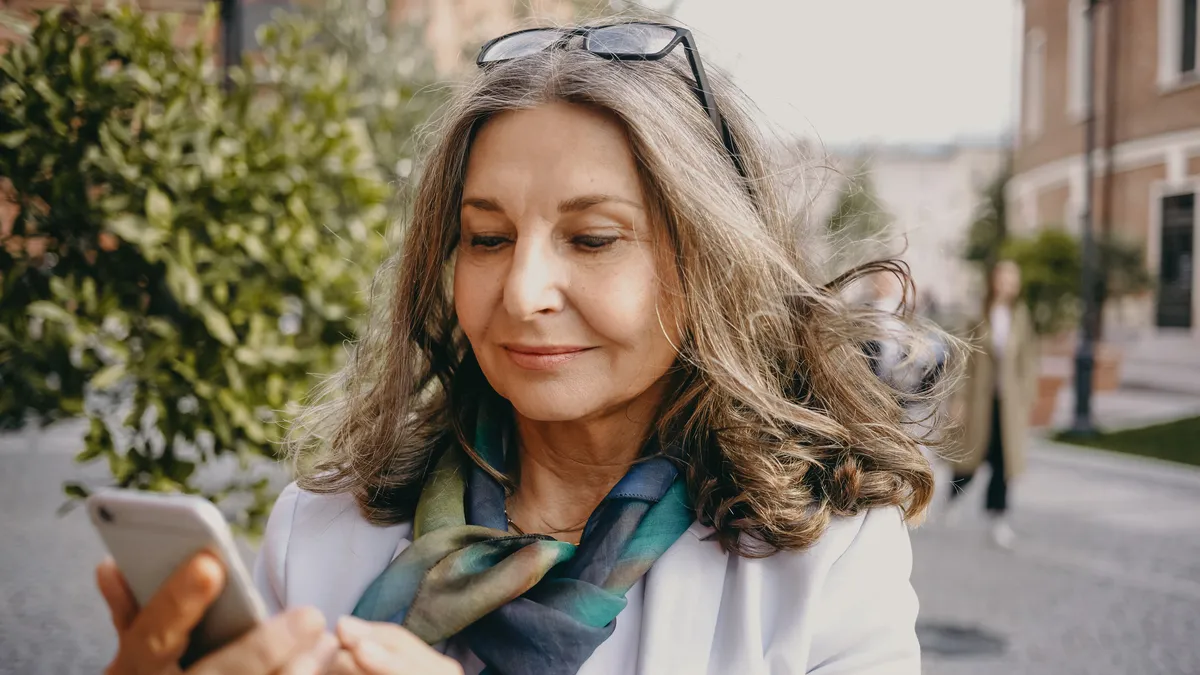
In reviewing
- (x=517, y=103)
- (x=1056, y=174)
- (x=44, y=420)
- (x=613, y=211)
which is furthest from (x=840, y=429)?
(x=1056, y=174)

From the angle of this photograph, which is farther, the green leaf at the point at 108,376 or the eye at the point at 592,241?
the green leaf at the point at 108,376

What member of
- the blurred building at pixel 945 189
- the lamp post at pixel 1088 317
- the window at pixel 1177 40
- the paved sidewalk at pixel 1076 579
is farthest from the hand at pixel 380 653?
the blurred building at pixel 945 189

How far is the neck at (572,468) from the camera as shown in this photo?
1.75 metres

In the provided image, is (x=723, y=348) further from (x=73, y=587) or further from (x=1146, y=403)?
(x=1146, y=403)

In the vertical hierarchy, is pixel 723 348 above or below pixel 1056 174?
below

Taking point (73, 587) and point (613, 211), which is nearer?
point (613, 211)

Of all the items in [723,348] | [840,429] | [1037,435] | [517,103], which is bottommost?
[1037,435]

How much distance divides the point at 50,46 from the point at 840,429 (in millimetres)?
2412

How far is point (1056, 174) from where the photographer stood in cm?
2005

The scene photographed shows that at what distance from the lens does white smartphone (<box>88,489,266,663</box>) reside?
39.6 inches

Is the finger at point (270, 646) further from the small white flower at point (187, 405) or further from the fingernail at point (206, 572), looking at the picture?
the small white flower at point (187, 405)

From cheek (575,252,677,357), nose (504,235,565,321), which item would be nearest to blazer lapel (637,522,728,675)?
cheek (575,252,677,357)

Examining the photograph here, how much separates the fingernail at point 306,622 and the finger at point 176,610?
0.26 feet

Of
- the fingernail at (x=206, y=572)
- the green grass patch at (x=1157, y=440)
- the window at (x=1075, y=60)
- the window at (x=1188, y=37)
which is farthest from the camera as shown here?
the window at (x=1075, y=60)
